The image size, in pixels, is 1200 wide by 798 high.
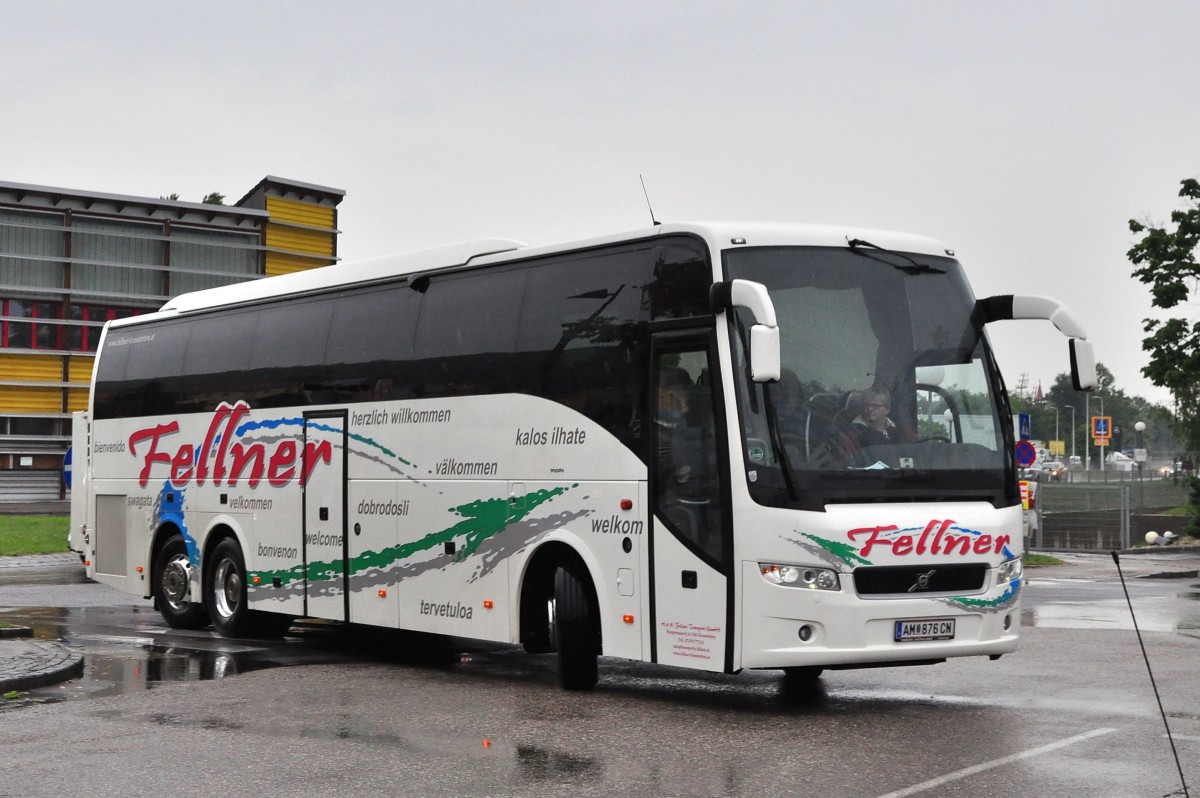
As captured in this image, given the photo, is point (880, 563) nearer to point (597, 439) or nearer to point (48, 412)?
point (597, 439)

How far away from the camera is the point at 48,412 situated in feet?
152

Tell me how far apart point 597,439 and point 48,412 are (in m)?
38.1

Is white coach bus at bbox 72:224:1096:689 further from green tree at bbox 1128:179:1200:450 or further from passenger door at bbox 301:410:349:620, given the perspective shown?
green tree at bbox 1128:179:1200:450

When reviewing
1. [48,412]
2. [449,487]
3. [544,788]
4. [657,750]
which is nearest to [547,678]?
[449,487]

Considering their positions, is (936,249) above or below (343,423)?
above

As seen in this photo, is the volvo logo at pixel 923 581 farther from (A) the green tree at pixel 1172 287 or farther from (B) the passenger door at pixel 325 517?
(A) the green tree at pixel 1172 287

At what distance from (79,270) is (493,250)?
35535 millimetres

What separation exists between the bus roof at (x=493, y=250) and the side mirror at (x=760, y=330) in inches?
27.2

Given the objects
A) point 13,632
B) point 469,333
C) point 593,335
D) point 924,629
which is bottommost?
point 13,632

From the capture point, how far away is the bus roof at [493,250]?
11.1m

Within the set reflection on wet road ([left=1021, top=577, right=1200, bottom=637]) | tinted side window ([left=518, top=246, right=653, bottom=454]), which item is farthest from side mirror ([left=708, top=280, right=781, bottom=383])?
reflection on wet road ([left=1021, top=577, right=1200, bottom=637])

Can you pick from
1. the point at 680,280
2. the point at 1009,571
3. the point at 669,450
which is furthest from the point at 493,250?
the point at 1009,571

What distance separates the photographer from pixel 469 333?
13320 millimetres

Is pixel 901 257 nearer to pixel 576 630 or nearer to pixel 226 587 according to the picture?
pixel 576 630
